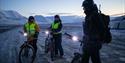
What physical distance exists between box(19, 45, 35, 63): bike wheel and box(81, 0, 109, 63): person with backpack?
521 cm

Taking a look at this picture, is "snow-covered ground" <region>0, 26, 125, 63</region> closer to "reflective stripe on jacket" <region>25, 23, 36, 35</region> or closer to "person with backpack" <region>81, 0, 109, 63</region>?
"reflective stripe on jacket" <region>25, 23, 36, 35</region>

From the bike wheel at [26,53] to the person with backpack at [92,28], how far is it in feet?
17.1

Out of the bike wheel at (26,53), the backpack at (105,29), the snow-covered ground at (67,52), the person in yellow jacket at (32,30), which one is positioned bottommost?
the snow-covered ground at (67,52)

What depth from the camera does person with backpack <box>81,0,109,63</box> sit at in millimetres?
5902

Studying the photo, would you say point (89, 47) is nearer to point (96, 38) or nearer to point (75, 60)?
point (96, 38)

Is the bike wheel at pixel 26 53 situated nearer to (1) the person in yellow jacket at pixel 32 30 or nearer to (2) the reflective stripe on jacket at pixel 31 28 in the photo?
(1) the person in yellow jacket at pixel 32 30

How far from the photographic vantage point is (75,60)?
23.3ft

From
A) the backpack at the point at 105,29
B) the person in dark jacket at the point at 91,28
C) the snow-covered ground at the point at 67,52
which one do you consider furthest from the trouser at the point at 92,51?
the snow-covered ground at the point at 67,52

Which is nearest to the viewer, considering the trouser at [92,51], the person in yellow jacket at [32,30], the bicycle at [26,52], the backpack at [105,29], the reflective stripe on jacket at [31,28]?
the backpack at [105,29]

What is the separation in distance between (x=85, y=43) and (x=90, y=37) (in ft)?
0.65

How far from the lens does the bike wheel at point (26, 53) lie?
35.8ft

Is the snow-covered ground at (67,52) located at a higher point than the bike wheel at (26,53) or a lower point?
lower

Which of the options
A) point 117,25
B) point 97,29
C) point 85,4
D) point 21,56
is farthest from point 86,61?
→ point 117,25

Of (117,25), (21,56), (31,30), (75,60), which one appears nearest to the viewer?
(75,60)
